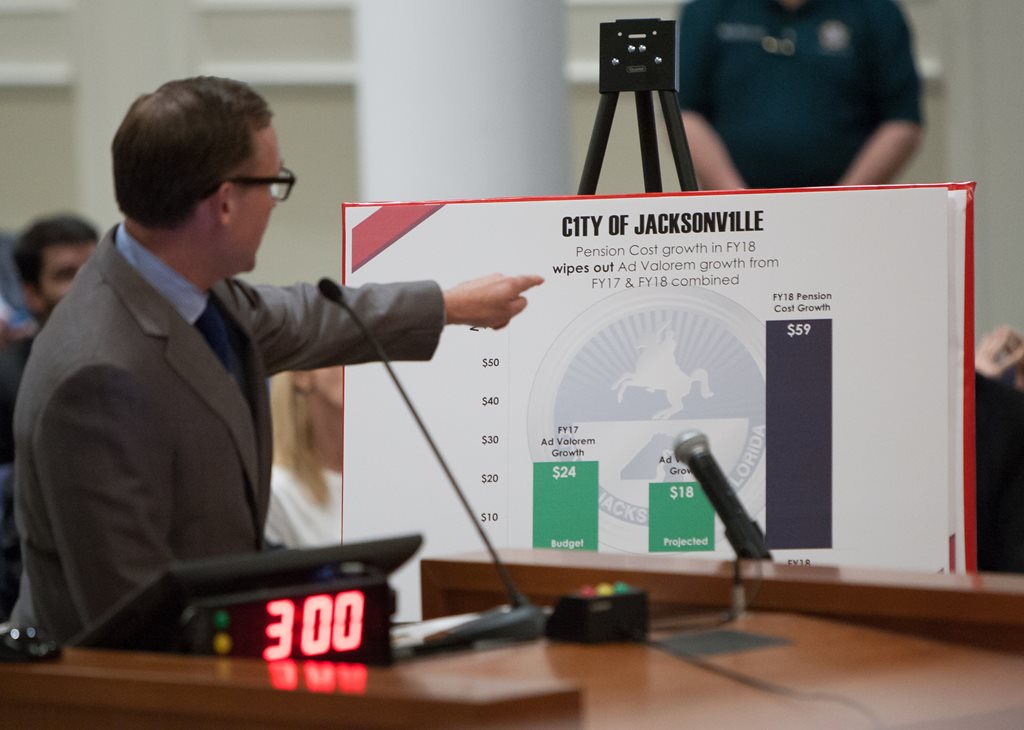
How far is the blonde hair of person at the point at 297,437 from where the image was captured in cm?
365

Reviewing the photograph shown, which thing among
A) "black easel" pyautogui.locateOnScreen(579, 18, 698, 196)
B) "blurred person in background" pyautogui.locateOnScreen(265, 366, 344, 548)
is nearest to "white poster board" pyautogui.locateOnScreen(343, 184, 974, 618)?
"black easel" pyautogui.locateOnScreen(579, 18, 698, 196)

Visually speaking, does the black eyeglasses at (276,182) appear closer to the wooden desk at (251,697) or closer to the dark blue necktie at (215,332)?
the dark blue necktie at (215,332)

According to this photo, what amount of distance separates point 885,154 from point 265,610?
3065 mm

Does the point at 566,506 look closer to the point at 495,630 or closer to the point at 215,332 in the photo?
the point at 215,332

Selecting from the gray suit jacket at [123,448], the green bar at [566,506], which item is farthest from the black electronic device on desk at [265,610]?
the green bar at [566,506]

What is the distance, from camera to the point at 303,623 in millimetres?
1548

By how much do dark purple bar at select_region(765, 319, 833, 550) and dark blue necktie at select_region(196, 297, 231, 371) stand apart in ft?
2.81

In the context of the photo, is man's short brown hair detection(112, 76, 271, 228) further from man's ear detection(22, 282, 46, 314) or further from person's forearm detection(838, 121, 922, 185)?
man's ear detection(22, 282, 46, 314)

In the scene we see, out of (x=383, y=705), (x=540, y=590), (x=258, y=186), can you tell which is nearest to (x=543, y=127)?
(x=258, y=186)

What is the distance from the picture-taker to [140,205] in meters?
2.15

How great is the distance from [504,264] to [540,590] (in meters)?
0.78

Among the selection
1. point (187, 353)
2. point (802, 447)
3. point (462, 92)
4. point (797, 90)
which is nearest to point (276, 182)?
point (187, 353)

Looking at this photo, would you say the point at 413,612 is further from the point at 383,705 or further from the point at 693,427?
the point at 383,705

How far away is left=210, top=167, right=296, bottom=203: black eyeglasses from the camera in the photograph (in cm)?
217
